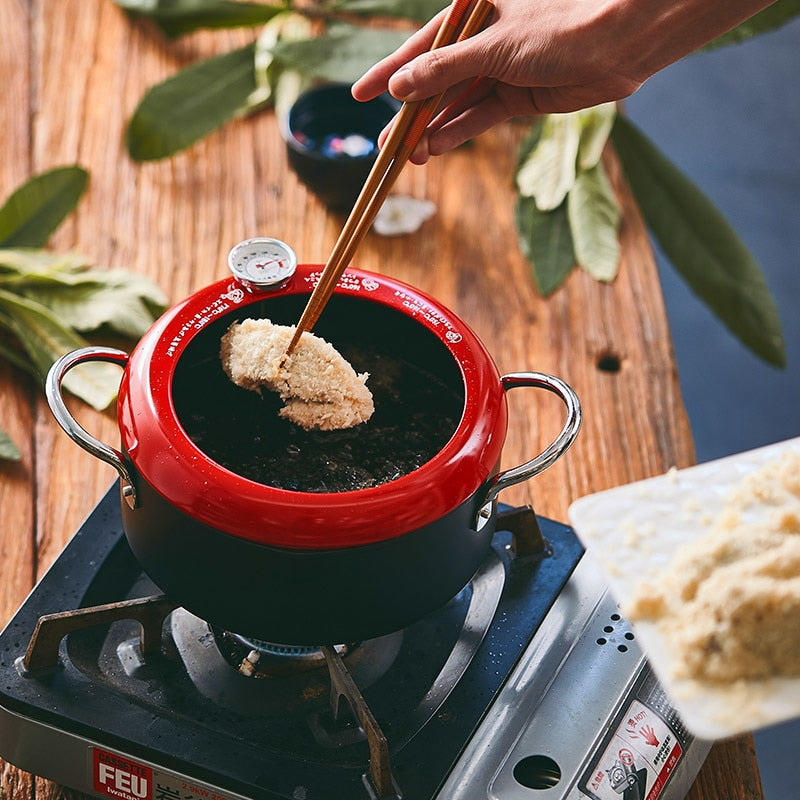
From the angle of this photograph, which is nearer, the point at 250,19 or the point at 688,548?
the point at 688,548

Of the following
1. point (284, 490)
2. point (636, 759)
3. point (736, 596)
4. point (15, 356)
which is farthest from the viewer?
point (15, 356)

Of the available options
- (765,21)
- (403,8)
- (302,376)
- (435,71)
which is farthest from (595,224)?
(302,376)

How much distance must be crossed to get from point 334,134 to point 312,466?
0.99m

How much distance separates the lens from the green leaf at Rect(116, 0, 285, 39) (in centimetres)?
213

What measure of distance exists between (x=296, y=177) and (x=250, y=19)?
0.41 meters

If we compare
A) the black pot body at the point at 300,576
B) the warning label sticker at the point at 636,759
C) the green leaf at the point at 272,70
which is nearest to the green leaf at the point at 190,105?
the green leaf at the point at 272,70

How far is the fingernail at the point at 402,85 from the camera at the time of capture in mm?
1170

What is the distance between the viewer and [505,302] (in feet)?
6.01

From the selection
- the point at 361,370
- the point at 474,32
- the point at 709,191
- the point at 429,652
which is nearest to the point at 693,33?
the point at 474,32

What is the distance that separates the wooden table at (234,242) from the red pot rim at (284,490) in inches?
17.2

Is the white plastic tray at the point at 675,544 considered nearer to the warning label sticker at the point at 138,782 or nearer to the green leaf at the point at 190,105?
the warning label sticker at the point at 138,782

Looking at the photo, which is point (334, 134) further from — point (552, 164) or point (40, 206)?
point (40, 206)

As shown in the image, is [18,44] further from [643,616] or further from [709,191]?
[709,191]

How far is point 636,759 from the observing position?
114 centimetres
